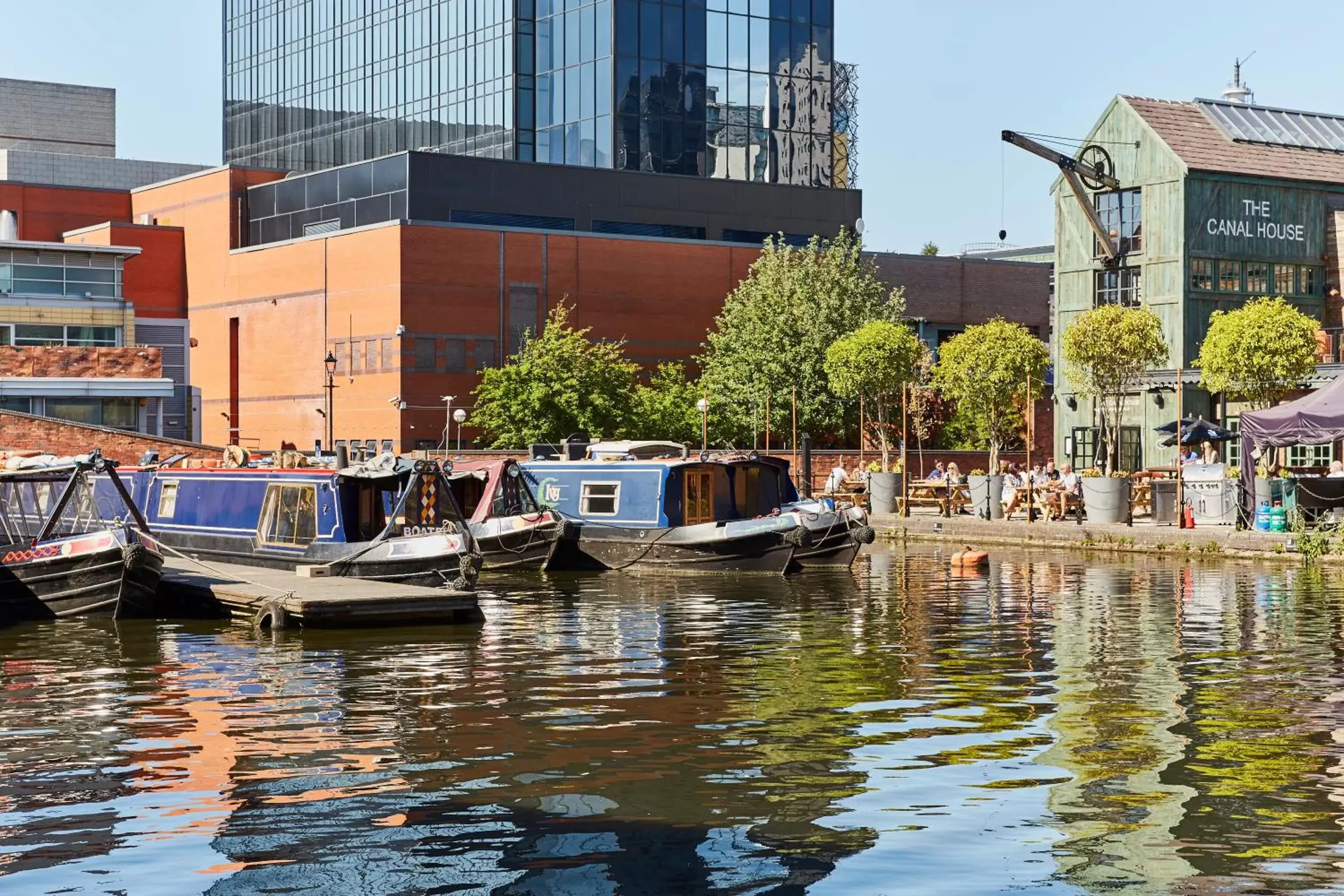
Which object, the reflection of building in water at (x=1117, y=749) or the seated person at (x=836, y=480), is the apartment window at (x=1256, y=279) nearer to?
the seated person at (x=836, y=480)

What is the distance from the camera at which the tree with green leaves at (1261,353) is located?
3941 cm

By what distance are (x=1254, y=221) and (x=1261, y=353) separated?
16.2 metres

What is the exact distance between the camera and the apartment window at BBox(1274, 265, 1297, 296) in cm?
5466

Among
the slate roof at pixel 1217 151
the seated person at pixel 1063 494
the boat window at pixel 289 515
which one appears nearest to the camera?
the boat window at pixel 289 515

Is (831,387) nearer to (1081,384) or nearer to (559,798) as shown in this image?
A: (1081,384)

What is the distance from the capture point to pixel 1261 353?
3950cm

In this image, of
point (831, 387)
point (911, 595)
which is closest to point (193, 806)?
point (911, 595)

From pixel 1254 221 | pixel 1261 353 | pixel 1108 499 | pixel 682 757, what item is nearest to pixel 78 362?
pixel 1108 499

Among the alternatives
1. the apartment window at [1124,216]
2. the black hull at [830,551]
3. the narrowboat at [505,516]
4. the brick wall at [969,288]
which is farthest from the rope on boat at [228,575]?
the brick wall at [969,288]

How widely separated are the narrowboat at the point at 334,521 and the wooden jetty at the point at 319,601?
1.05 metres

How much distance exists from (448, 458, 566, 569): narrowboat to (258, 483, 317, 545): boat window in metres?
3.35

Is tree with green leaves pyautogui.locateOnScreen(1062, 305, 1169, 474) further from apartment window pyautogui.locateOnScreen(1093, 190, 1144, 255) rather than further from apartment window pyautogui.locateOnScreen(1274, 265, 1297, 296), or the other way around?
apartment window pyautogui.locateOnScreen(1274, 265, 1297, 296)

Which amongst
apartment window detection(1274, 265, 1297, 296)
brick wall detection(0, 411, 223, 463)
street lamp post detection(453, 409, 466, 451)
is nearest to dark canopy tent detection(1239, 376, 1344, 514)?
street lamp post detection(453, 409, 466, 451)

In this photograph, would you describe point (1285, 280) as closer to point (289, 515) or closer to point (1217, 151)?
point (1217, 151)
